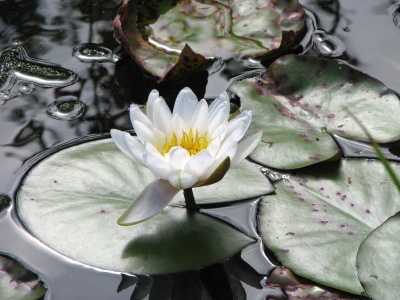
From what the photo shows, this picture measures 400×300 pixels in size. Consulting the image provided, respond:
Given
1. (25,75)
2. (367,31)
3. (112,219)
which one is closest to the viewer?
(112,219)

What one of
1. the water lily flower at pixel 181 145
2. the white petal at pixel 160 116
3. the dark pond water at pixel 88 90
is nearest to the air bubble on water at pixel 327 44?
the dark pond water at pixel 88 90

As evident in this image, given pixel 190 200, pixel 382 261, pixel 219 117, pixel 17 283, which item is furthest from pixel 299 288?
pixel 17 283

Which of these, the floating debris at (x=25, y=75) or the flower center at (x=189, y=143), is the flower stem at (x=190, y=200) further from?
the floating debris at (x=25, y=75)

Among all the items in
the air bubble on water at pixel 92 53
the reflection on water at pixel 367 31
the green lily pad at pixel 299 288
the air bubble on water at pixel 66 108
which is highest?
the reflection on water at pixel 367 31

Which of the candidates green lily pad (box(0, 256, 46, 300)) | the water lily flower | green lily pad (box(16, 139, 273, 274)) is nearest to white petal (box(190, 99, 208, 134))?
the water lily flower

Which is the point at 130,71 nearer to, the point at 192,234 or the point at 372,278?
the point at 192,234

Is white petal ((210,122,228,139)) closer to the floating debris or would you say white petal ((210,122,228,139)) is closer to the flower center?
the flower center

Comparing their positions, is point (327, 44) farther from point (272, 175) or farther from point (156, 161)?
point (156, 161)
